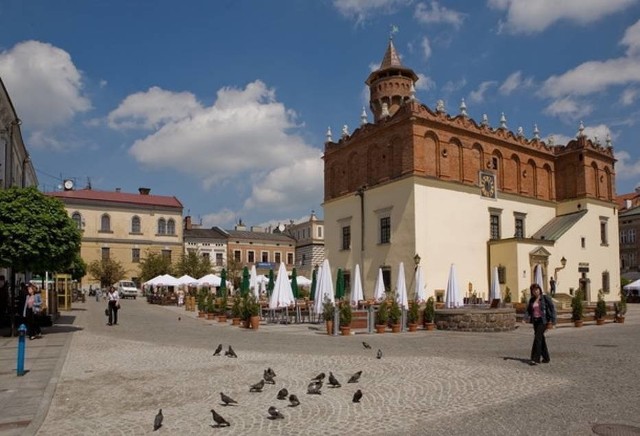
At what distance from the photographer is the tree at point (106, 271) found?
61.5m

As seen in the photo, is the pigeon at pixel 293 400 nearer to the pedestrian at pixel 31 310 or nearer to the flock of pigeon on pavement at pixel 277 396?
the flock of pigeon on pavement at pixel 277 396

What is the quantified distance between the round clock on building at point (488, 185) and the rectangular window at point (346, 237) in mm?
9510

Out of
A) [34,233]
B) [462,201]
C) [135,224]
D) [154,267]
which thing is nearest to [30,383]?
[34,233]

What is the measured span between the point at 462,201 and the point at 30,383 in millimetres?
29750

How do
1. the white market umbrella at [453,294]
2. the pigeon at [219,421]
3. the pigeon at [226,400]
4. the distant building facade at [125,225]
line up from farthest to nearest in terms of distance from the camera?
the distant building facade at [125,225] < the white market umbrella at [453,294] < the pigeon at [226,400] < the pigeon at [219,421]

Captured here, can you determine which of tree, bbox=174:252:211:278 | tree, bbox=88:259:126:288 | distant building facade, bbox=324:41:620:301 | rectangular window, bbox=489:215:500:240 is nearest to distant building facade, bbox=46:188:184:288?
tree, bbox=88:259:126:288

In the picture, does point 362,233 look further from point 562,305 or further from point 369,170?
point 562,305

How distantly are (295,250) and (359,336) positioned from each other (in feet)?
195

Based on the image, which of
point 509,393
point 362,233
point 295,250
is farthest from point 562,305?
point 295,250

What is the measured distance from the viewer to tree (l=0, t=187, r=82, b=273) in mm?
17750

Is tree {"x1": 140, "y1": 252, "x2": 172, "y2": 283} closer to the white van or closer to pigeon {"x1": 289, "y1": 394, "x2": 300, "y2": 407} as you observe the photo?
the white van

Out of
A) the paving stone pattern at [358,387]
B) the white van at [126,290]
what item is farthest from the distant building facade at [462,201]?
the white van at [126,290]

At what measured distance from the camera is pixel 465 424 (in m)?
7.11

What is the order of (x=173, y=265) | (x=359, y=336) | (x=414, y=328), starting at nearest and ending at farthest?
(x=359, y=336), (x=414, y=328), (x=173, y=265)
